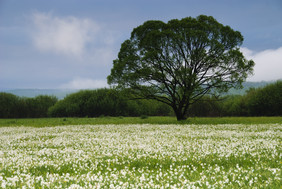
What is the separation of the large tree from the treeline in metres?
20.0

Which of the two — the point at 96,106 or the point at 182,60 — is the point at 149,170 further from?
the point at 96,106

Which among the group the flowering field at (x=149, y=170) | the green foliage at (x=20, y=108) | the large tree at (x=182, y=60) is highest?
the large tree at (x=182, y=60)

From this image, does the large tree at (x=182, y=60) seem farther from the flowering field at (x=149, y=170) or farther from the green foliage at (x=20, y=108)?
the green foliage at (x=20, y=108)

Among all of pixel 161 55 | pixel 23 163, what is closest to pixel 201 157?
pixel 23 163

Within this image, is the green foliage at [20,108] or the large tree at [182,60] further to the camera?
the green foliage at [20,108]

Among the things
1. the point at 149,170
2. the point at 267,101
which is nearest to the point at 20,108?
the point at 267,101

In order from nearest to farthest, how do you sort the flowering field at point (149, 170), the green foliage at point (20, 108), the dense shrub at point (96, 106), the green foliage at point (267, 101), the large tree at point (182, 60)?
the flowering field at point (149, 170) → the large tree at point (182, 60) → the green foliage at point (267, 101) → the dense shrub at point (96, 106) → the green foliage at point (20, 108)

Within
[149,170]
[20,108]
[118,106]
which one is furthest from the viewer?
[20,108]

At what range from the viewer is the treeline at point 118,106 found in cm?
5753

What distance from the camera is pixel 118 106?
62406 mm

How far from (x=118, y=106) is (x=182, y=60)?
3131 cm

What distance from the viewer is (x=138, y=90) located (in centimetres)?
3509

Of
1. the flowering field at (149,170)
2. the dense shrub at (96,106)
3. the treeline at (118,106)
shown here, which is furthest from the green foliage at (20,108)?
the flowering field at (149,170)

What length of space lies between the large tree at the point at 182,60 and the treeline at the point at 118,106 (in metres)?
20.0
